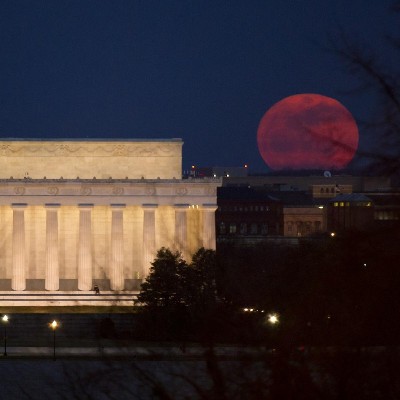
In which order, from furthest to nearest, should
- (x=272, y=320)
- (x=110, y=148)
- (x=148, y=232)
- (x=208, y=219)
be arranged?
→ (x=110, y=148), (x=208, y=219), (x=148, y=232), (x=272, y=320)

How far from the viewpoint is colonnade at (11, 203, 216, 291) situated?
322ft

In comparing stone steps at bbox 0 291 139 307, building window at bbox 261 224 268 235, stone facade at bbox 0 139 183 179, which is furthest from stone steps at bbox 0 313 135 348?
building window at bbox 261 224 268 235

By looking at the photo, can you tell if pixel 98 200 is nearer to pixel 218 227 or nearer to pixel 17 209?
pixel 17 209

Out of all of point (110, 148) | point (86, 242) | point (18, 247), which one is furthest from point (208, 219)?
point (18, 247)

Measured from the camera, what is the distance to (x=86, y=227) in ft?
324

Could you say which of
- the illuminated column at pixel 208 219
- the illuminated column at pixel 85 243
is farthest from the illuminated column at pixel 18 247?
the illuminated column at pixel 208 219

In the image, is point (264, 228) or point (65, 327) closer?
point (65, 327)

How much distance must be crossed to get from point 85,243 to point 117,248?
103 inches

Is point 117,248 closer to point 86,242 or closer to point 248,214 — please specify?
point 86,242

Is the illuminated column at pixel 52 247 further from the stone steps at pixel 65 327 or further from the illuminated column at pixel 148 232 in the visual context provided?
the stone steps at pixel 65 327

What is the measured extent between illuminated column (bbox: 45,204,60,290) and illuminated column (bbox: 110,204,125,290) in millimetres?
4471

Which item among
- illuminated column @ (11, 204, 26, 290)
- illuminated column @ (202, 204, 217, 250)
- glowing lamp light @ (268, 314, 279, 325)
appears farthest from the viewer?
illuminated column @ (202, 204, 217, 250)

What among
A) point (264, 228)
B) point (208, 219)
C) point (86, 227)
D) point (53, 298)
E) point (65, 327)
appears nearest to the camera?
point (65, 327)

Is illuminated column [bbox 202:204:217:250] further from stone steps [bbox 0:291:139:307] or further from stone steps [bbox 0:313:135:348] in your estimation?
stone steps [bbox 0:313:135:348]
